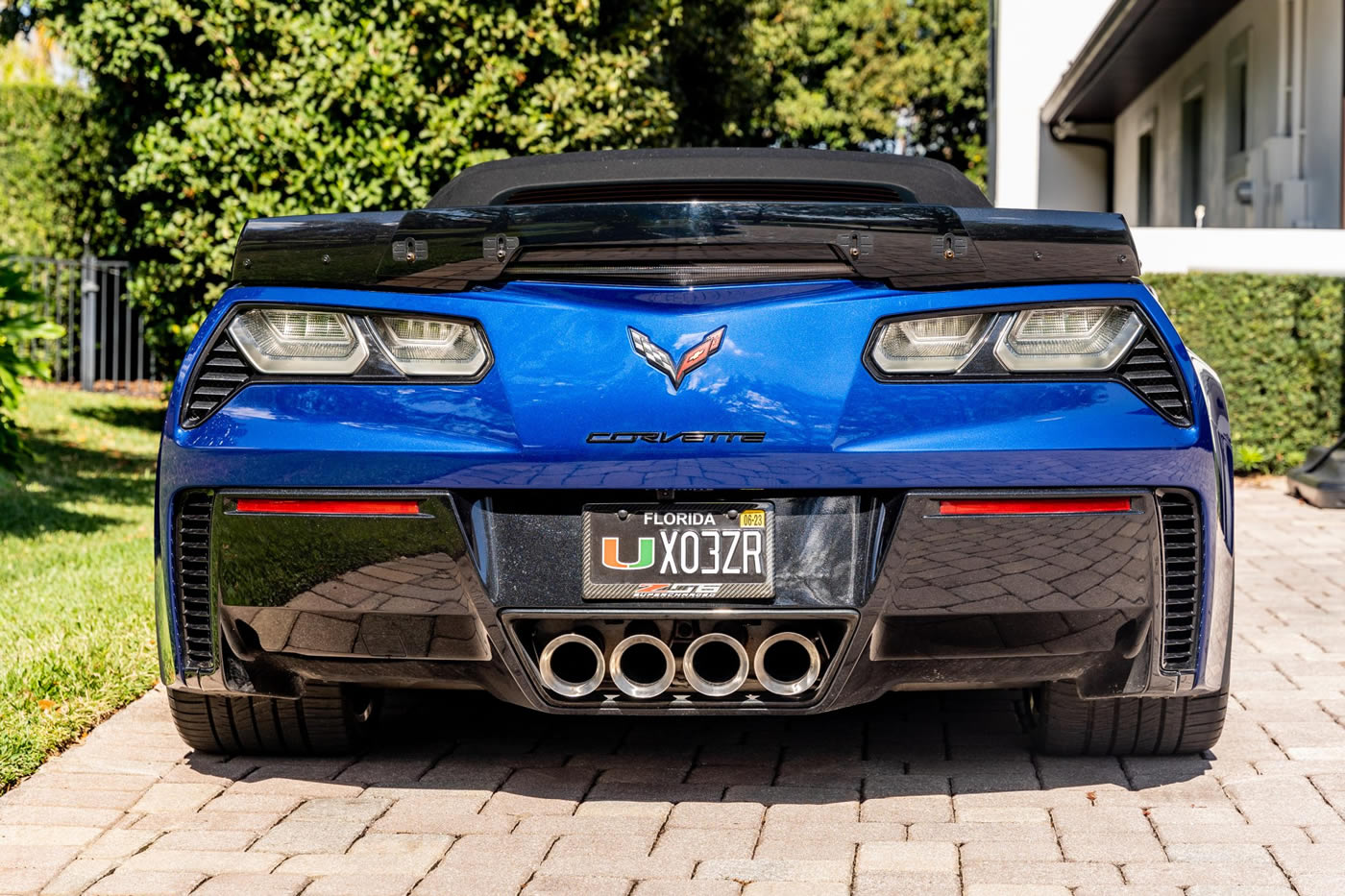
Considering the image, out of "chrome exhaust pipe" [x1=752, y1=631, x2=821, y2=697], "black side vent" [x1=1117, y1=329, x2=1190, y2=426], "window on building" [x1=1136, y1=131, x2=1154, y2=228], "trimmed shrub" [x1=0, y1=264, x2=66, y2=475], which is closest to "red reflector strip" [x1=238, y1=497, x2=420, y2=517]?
"chrome exhaust pipe" [x1=752, y1=631, x2=821, y2=697]

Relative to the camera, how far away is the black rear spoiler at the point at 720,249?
294 cm

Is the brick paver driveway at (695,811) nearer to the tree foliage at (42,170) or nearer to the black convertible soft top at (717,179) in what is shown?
the black convertible soft top at (717,179)

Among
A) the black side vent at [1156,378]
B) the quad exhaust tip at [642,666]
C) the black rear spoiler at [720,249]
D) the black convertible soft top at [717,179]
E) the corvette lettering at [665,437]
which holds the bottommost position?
the quad exhaust tip at [642,666]

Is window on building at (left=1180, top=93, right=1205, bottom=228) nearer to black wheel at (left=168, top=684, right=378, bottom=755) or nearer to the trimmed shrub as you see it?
the trimmed shrub

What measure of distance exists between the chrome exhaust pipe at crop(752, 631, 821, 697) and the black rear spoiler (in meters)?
0.69

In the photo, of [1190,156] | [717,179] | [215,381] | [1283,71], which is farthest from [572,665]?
[1190,156]

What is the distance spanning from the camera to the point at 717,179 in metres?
4.27

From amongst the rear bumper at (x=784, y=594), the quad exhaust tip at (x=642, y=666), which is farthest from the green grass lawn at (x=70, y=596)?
the quad exhaust tip at (x=642, y=666)

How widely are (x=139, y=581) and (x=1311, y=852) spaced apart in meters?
4.43

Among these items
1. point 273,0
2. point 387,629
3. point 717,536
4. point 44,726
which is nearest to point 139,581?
point 44,726

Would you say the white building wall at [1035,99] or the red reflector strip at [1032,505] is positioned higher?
the white building wall at [1035,99]

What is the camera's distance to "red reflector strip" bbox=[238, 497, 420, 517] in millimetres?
2924

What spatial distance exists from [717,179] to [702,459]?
161cm

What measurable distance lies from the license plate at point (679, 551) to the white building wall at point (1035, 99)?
54.6 feet
